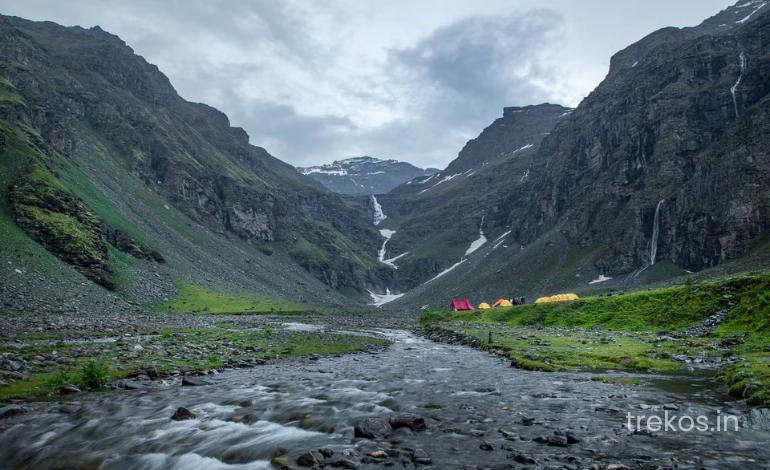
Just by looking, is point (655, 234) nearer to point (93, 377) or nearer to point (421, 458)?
point (421, 458)

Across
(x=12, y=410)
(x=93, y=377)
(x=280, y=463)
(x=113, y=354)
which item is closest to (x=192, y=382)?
(x=93, y=377)

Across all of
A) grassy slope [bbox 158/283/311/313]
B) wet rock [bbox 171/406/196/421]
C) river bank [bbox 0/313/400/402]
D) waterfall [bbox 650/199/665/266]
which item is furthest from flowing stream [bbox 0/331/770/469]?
waterfall [bbox 650/199/665/266]

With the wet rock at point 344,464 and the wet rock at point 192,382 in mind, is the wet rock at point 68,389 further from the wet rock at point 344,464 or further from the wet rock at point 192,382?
the wet rock at point 344,464

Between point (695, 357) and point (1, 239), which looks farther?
point (1, 239)

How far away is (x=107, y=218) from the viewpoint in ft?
357

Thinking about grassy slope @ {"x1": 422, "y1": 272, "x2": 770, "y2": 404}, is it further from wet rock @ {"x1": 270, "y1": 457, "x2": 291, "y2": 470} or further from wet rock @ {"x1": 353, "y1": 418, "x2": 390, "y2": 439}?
wet rock @ {"x1": 270, "y1": 457, "x2": 291, "y2": 470}

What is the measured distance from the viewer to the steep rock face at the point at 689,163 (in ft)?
398

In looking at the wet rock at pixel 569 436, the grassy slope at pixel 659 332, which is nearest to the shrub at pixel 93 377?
the wet rock at pixel 569 436

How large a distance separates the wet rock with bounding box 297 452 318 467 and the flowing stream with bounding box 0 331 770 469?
24.4 inches

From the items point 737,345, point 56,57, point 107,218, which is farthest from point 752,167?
point 56,57

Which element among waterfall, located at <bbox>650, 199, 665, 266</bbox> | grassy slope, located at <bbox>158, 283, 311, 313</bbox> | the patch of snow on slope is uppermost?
waterfall, located at <bbox>650, 199, 665, 266</bbox>

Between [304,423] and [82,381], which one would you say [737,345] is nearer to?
[304,423]

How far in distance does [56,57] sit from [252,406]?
24474 centimetres

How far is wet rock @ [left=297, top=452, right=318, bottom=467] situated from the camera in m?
11.2
